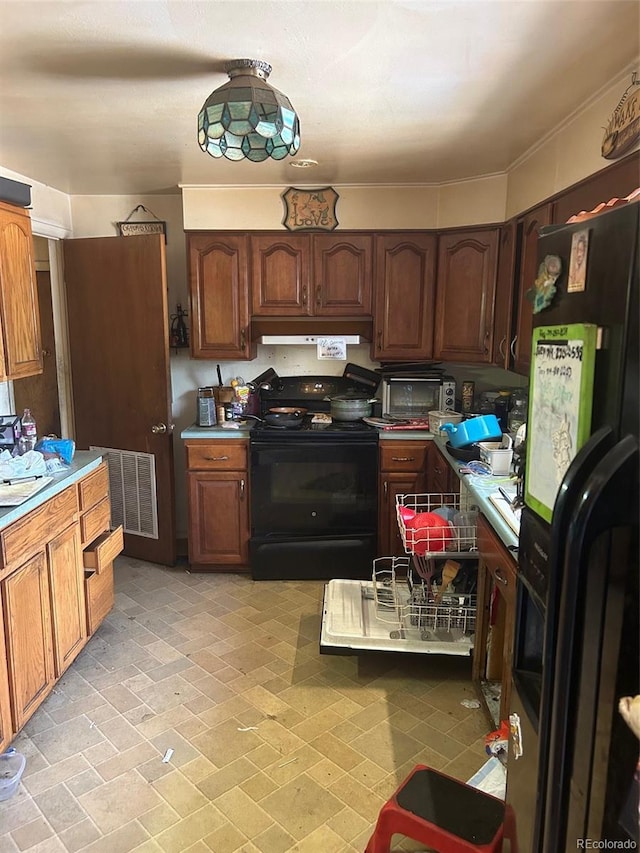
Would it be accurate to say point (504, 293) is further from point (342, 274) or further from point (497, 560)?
point (497, 560)

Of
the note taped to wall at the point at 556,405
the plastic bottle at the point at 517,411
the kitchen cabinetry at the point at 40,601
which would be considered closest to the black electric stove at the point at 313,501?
the plastic bottle at the point at 517,411

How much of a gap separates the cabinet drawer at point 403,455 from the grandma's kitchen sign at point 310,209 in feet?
4.39

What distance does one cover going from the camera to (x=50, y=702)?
2396mm

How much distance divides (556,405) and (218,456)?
104 inches

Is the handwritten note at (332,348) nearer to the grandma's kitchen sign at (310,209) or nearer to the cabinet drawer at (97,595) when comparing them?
the grandma's kitchen sign at (310,209)

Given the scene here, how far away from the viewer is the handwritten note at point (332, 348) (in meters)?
3.60

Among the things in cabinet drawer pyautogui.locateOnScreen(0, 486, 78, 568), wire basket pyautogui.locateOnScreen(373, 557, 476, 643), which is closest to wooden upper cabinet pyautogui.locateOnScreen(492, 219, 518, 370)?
wire basket pyautogui.locateOnScreen(373, 557, 476, 643)

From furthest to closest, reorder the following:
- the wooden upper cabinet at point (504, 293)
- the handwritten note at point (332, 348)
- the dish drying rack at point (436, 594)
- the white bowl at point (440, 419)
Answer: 1. the handwritten note at point (332, 348)
2. the white bowl at point (440, 419)
3. the wooden upper cabinet at point (504, 293)
4. the dish drying rack at point (436, 594)

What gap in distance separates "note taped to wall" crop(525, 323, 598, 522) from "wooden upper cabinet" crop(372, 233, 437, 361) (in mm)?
2428

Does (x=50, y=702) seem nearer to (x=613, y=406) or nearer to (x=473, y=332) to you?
(x=613, y=406)

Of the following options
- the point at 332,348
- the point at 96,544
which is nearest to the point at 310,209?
the point at 332,348

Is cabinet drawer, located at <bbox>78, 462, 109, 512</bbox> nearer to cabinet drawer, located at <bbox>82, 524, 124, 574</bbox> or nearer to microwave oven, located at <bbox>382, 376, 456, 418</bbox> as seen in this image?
cabinet drawer, located at <bbox>82, 524, 124, 574</bbox>

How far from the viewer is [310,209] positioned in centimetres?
346

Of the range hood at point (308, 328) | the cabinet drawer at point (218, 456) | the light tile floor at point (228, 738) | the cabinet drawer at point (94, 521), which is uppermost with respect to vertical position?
the range hood at point (308, 328)
